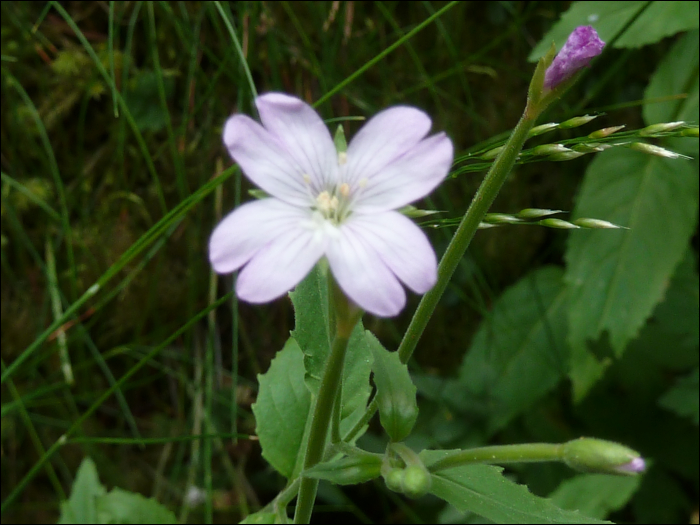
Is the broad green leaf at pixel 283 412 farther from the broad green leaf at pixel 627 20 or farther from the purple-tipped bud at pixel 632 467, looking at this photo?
the broad green leaf at pixel 627 20

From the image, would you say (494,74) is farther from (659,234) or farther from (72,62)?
(72,62)

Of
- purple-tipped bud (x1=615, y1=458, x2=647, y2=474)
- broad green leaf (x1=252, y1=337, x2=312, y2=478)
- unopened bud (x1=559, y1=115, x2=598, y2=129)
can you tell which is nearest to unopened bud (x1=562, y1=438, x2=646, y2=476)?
purple-tipped bud (x1=615, y1=458, x2=647, y2=474)

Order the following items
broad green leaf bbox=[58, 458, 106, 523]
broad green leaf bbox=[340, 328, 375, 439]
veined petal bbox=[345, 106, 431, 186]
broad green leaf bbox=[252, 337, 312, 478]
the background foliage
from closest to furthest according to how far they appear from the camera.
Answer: veined petal bbox=[345, 106, 431, 186] → broad green leaf bbox=[340, 328, 375, 439] → broad green leaf bbox=[252, 337, 312, 478] → broad green leaf bbox=[58, 458, 106, 523] → the background foliage

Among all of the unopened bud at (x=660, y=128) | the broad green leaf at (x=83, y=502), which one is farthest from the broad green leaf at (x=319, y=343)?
the broad green leaf at (x=83, y=502)

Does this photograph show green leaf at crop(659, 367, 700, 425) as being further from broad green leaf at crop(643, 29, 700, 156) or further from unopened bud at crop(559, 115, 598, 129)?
unopened bud at crop(559, 115, 598, 129)

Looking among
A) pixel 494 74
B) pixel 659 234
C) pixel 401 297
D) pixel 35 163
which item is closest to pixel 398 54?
pixel 494 74

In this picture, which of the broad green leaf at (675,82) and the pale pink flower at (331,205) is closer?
the pale pink flower at (331,205)
